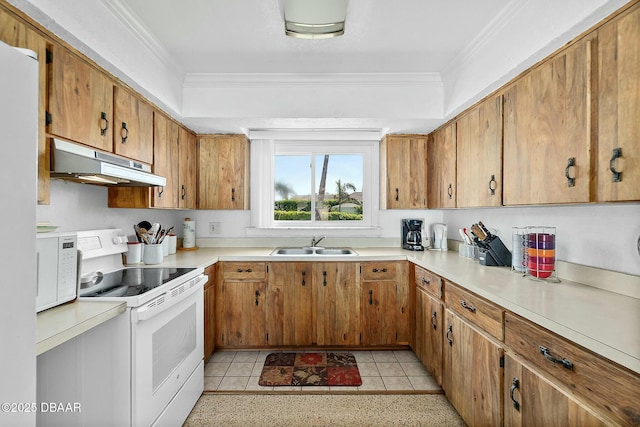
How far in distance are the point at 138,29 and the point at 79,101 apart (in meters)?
0.66

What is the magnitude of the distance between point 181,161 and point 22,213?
2187 millimetres

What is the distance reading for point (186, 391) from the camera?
1.85 m

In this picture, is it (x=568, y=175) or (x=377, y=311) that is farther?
(x=377, y=311)

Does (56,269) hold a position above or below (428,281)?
above

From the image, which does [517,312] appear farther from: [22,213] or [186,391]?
[186,391]

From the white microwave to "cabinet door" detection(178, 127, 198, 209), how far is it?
140 cm

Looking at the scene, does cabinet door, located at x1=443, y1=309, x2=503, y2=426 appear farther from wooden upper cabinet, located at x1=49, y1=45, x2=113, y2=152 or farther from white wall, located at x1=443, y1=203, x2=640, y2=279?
wooden upper cabinet, located at x1=49, y1=45, x2=113, y2=152

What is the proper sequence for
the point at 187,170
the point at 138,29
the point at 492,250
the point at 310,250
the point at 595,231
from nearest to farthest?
the point at 595,231 → the point at 138,29 → the point at 492,250 → the point at 187,170 → the point at 310,250

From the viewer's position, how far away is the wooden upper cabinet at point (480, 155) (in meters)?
1.92

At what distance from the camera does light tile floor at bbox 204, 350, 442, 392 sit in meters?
2.18

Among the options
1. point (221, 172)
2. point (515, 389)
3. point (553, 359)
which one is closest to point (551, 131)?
point (553, 359)

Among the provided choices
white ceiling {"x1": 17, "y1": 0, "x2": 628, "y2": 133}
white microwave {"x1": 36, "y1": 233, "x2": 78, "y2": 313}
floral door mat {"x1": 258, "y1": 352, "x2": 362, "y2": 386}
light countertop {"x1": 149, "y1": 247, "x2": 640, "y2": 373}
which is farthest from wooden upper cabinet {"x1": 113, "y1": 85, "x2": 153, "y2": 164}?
floral door mat {"x1": 258, "y1": 352, "x2": 362, "y2": 386}

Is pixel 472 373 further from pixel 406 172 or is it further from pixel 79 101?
pixel 79 101

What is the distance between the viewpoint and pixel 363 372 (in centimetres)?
238
